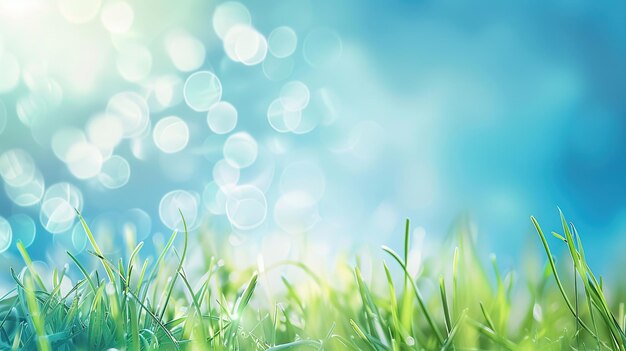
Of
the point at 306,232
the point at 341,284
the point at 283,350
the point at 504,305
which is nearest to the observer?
the point at 283,350

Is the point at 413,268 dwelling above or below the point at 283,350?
above

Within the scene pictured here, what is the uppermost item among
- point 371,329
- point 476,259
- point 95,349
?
point 476,259

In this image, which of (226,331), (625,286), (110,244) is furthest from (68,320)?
(625,286)

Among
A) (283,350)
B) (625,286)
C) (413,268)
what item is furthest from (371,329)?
(625,286)

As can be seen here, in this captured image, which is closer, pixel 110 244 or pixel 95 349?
pixel 95 349

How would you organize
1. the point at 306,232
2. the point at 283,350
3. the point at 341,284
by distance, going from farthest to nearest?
1. the point at 306,232
2. the point at 341,284
3. the point at 283,350

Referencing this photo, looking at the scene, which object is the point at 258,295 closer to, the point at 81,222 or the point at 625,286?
the point at 81,222
